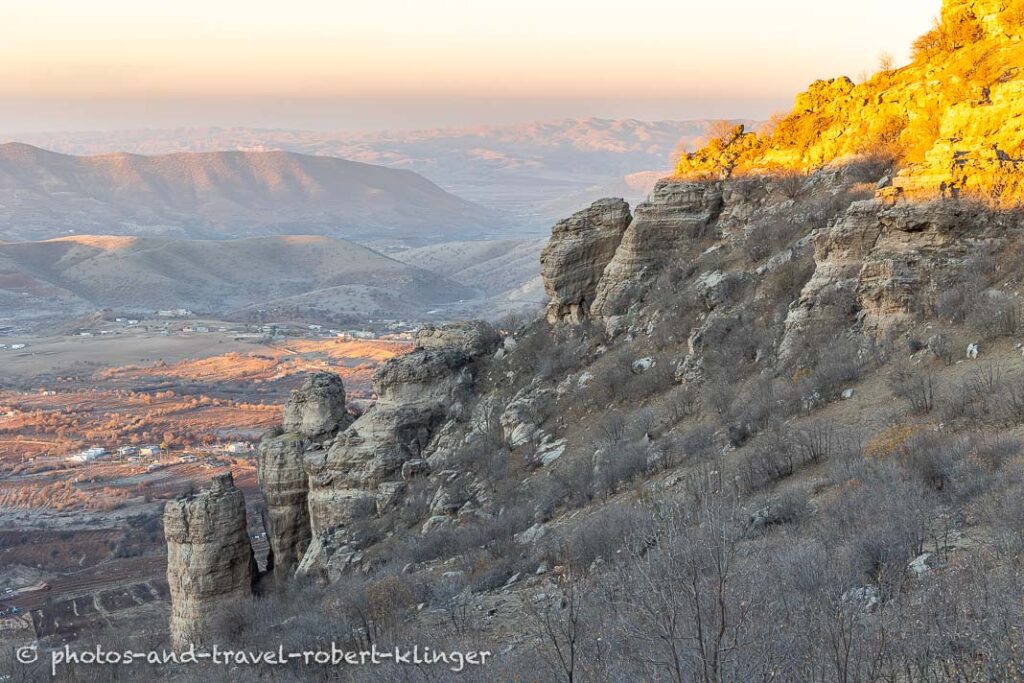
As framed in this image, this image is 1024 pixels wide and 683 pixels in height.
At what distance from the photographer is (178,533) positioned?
938 inches

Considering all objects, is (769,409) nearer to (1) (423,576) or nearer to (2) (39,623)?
(1) (423,576)

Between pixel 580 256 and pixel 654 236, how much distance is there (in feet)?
7.05

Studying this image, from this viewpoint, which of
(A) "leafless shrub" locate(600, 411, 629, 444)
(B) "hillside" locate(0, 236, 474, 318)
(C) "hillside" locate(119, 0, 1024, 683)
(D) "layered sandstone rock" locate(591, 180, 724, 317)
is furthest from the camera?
(B) "hillside" locate(0, 236, 474, 318)

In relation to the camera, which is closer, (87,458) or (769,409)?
(769,409)

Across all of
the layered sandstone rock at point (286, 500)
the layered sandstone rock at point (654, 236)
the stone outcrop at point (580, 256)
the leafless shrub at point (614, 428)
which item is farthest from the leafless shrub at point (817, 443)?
the layered sandstone rock at point (286, 500)

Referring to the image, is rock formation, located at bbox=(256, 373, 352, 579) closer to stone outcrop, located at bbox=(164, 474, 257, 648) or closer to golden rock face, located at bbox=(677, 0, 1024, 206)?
stone outcrop, located at bbox=(164, 474, 257, 648)

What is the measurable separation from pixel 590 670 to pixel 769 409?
8.92 meters

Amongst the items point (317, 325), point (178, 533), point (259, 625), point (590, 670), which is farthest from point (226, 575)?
point (317, 325)

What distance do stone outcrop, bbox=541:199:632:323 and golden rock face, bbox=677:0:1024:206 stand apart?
2.91 m

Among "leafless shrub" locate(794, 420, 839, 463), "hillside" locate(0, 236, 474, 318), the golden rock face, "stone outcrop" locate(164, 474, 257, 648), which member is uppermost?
the golden rock face

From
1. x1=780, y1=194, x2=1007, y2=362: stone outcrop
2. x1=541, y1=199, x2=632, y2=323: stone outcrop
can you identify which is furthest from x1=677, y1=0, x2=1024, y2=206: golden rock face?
x1=541, y1=199, x2=632, y2=323: stone outcrop

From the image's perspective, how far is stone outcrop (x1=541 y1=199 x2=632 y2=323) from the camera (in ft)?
93.0

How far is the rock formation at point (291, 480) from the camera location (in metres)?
26.0

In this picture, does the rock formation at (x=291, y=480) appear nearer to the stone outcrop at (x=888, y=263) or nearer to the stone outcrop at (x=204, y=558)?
the stone outcrop at (x=204, y=558)
